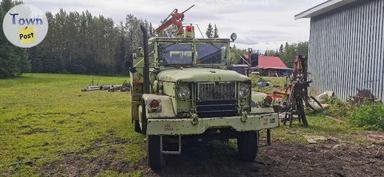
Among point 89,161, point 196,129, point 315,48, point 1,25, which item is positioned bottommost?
point 89,161

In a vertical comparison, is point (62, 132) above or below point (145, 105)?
below

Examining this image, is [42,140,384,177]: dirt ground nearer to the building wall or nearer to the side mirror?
the side mirror

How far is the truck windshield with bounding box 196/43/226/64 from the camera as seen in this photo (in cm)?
905

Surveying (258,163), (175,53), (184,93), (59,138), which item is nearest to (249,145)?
(258,163)

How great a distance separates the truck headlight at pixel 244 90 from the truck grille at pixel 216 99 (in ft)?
0.43

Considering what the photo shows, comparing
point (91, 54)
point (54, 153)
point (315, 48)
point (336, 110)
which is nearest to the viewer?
point (54, 153)

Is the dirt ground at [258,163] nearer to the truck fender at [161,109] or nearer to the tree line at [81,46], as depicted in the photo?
the truck fender at [161,109]

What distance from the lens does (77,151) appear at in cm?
902

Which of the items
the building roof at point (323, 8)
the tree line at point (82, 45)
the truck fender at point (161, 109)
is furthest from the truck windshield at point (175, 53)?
the tree line at point (82, 45)

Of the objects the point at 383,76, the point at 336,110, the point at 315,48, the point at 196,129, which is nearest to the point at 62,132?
the point at 196,129

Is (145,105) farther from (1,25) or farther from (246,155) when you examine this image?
(1,25)

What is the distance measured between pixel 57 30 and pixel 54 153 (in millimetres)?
63918

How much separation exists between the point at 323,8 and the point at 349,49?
2.42 meters

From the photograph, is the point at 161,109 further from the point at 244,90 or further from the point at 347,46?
the point at 347,46
